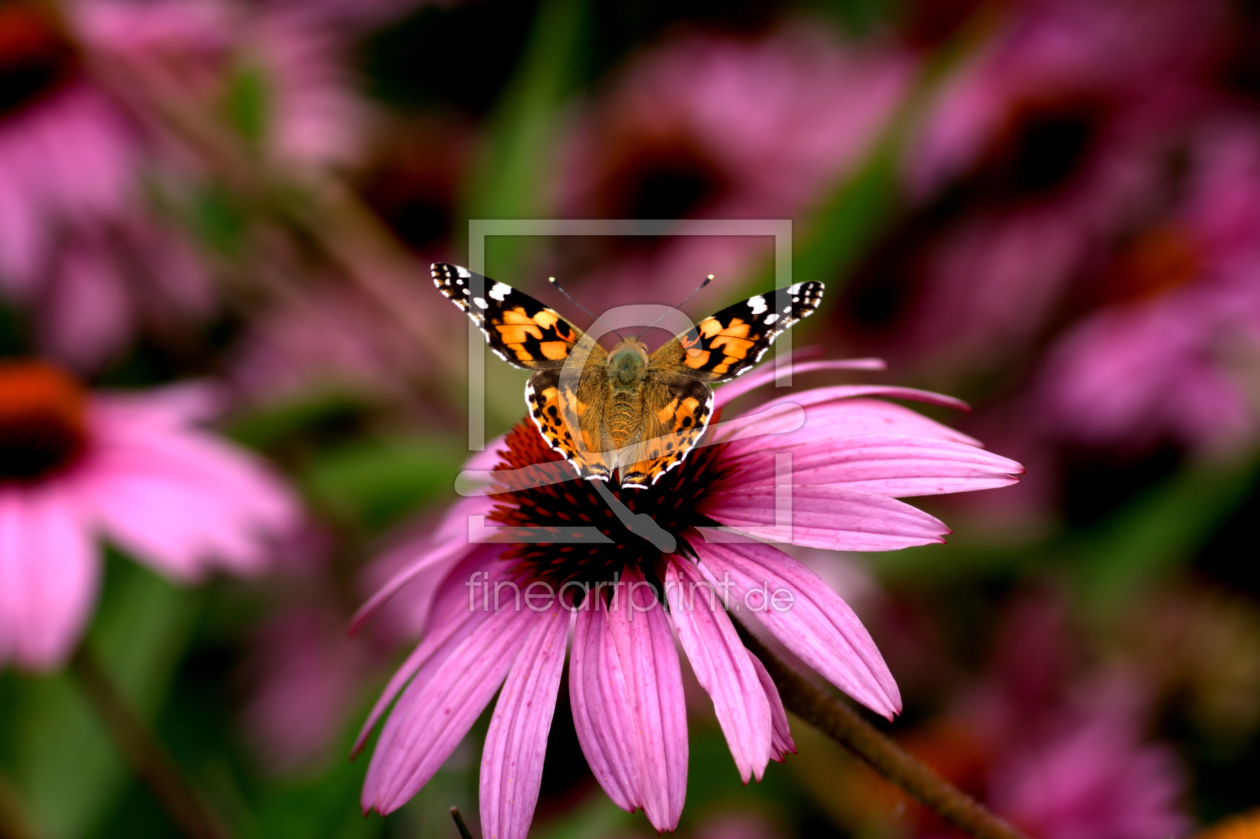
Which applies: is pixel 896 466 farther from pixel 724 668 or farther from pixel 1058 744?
pixel 1058 744

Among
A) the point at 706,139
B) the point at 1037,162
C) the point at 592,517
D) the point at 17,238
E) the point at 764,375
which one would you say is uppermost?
the point at 706,139

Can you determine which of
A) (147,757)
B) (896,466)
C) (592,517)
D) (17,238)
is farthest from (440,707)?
(17,238)

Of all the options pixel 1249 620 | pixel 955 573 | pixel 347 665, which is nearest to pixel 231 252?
pixel 347 665

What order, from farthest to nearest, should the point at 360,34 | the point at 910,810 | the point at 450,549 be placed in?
1. the point at 360,34
2. the point at 910,810
3. the point at 450,549

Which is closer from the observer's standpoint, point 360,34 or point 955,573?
point 955,573

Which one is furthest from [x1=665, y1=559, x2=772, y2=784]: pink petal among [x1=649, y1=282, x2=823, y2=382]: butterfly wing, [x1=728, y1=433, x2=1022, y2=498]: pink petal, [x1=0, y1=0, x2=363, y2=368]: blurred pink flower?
[x1=0, y1=0, x2=363, y2=368]: blurred pink flower

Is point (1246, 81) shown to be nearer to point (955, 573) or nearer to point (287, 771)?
point (955, 573)

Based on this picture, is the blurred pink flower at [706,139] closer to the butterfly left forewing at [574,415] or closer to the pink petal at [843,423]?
the butterfly left forewing at [574,415]

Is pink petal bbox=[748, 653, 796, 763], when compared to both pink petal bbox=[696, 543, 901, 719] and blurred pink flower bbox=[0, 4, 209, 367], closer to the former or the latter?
pink petal bbox=[696, 543, 901, 719]
